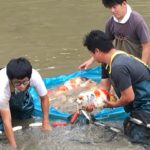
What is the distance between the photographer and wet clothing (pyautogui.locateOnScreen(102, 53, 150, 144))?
4379mm

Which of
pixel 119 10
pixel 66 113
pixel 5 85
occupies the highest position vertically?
pixel 119 10

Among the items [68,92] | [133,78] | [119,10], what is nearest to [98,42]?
[133,78]

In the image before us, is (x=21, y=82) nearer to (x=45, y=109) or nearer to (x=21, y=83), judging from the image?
(x=21, y=83)

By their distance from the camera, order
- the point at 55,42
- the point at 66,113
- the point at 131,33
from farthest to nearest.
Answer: the point at 55,42
the point at 66,113
the point at 131,33

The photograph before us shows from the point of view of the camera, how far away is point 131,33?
208 inches

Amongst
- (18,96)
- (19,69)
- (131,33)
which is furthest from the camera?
(131,33)

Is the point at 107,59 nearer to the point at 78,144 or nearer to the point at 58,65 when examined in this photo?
the point at 78,144

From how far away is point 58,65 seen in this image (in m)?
7.20

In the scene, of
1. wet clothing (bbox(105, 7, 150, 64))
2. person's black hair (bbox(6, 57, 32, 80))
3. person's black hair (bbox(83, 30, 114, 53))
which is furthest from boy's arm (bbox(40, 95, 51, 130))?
wet clothing (bbox(105, 7, 150, 64))

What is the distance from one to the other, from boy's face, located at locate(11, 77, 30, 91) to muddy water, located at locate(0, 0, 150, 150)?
0.69m

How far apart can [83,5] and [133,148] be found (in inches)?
268

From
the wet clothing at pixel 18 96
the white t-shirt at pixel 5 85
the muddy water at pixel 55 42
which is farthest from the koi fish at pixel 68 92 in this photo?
the white t-shirt at pixel 5 85

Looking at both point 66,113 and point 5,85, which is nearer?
point 5,85

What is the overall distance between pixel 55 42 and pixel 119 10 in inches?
134
